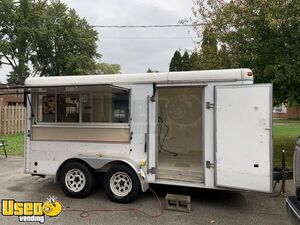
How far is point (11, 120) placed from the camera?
55.7 ft

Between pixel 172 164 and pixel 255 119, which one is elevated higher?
pixel 255 119

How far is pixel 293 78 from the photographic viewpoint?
7633 mm

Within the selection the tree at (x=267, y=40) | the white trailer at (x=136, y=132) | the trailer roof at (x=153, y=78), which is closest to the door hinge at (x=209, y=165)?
the white trailer at (x=136, y=132)

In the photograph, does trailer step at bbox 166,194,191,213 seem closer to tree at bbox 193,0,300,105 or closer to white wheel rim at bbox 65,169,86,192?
white wheel rim at bbox 65,169,86,192

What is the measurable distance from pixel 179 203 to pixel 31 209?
2.67 metres

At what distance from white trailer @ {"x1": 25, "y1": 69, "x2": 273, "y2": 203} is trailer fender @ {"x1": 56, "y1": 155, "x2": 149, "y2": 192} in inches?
0.7

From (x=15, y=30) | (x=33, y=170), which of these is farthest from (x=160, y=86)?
(x=15, y=30)

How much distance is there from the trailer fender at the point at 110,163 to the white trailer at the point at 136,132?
0.02 metres

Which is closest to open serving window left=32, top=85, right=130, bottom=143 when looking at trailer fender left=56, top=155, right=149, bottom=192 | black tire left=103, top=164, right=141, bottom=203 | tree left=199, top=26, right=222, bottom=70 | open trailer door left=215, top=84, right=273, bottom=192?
trailer fender left=56, top=155, right=149, bottom=192

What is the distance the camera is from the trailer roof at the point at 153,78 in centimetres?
485

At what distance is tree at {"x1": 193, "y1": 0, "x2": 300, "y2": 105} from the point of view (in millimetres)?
7496

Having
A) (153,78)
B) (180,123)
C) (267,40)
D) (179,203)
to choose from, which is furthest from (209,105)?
(267,40)

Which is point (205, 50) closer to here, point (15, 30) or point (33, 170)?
point (33, 170)

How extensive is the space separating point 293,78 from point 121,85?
198 inches
